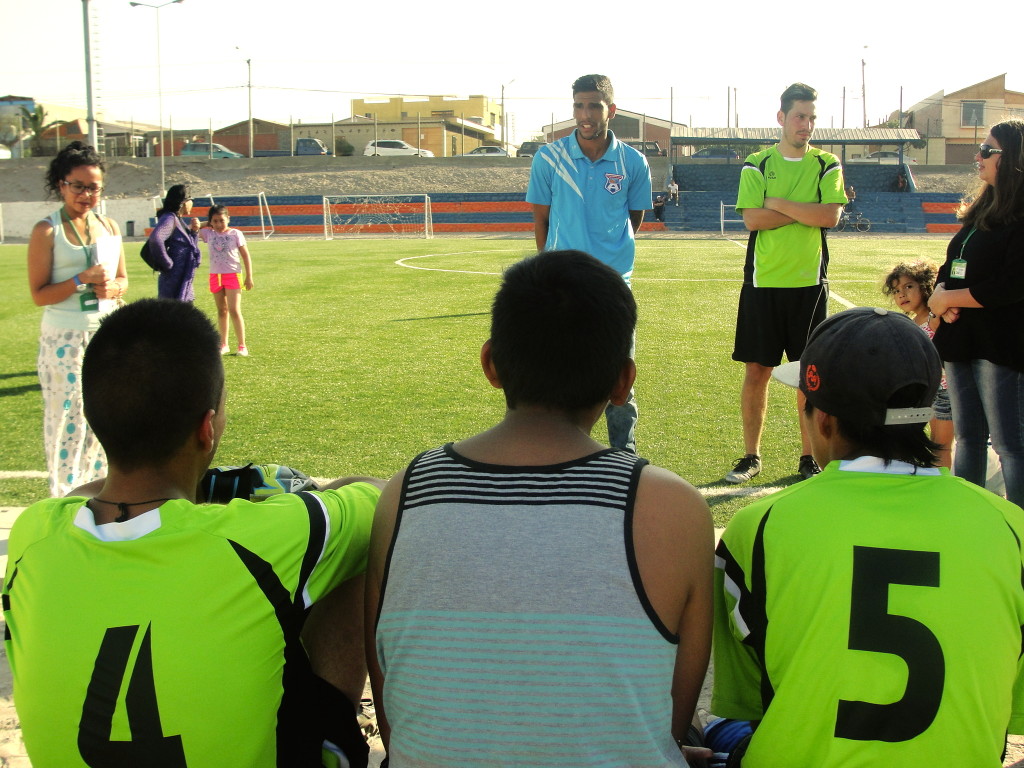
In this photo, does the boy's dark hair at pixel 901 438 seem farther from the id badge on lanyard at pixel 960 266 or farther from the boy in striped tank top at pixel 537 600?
the id badge on lanyard at pixel 960 266

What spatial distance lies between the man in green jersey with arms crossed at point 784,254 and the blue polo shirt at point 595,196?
0.85 m

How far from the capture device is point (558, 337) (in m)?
1.96

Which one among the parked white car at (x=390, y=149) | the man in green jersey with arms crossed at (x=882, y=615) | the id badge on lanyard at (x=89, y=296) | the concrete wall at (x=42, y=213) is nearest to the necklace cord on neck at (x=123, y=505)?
the man in green jersey with arms crossed at (x=882, y=615)

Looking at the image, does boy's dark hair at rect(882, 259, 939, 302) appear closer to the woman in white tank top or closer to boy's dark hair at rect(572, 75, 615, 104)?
boy's dark hair at rect(572, 75, 615, 104)

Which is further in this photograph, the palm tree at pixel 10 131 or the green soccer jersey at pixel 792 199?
the palm tree at pixel 10 131

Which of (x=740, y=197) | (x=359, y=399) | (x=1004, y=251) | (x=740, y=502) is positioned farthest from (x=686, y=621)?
(x=359, y=399)

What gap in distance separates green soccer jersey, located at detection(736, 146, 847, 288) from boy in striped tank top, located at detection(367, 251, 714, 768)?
4.03 metres

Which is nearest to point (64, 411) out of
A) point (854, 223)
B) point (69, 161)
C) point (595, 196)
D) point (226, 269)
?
point (69, 161)

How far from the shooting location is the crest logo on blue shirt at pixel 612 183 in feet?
17.4

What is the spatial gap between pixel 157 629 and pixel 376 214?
5054cm

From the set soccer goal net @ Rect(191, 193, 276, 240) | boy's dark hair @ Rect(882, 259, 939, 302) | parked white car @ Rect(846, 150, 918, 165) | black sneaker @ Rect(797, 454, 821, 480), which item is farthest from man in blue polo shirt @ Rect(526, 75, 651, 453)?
parked white car @ Rect(846, 150, 918, 165)

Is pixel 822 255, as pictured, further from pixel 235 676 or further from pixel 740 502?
pixel 235 676

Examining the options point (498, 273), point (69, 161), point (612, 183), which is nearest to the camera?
point (69, 161)

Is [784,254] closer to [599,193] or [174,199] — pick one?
[599,193]
